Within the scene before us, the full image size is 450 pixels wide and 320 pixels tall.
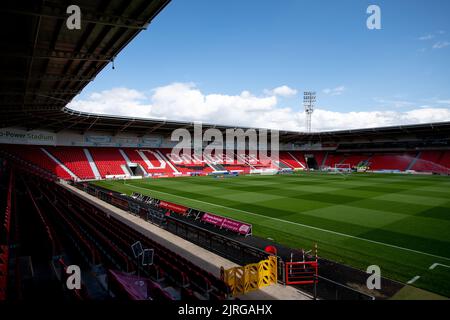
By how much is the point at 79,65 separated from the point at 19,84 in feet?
15.7

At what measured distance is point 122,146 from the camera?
5341 centimetres

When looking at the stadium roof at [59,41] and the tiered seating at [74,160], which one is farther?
the tiered seating at [74,160]

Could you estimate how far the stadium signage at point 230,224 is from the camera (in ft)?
44.0

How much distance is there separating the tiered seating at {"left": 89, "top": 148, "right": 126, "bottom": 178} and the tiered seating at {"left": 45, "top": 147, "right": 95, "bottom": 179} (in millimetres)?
1748

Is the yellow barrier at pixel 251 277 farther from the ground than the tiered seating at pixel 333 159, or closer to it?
closer to it

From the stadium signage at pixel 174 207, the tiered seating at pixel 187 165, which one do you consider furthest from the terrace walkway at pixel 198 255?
the tiered seating at pixel 187 165

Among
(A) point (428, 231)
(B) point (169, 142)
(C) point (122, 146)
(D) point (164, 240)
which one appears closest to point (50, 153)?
(C) point (122, 146)

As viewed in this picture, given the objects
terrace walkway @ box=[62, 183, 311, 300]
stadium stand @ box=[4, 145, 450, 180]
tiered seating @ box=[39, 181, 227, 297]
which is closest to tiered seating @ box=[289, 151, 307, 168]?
stadium stand @ box=[4, 145, 450, 180]

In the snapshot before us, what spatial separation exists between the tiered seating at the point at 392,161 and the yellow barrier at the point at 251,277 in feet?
201

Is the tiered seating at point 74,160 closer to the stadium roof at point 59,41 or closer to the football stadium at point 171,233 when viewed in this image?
the football stadium at point 171,233

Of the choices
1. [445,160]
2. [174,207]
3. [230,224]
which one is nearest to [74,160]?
[174,207]

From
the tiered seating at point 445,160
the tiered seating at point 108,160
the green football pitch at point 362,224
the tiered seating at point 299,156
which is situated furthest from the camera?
the tiered seating at point 299,156

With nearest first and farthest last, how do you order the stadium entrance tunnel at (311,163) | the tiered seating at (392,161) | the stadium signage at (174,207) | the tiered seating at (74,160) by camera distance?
1. the stadium signage at (174,207)
2. the tiered seating at (74,160)
3. the tiered seating at (392,161)
4. the stadium entrance tunnel at (311,163)

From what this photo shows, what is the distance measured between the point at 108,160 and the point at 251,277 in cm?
4653
